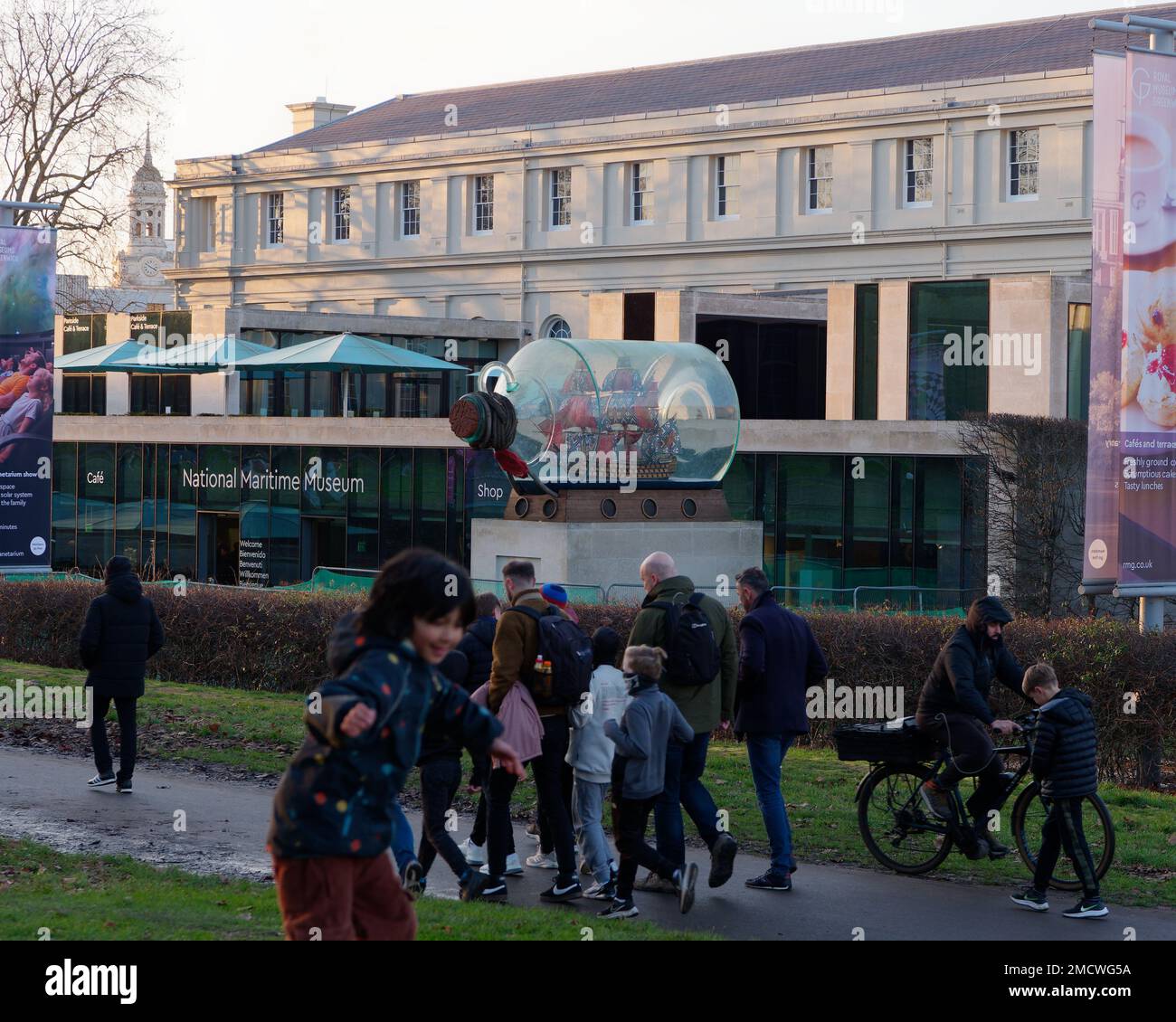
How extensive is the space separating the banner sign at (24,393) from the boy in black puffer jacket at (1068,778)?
1429 centimetres

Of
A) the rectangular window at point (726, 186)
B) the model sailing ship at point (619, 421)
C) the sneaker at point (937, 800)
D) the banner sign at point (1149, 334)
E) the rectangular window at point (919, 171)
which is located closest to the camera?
the sneaker at point (937, 800)

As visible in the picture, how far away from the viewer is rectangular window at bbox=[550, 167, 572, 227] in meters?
65.9

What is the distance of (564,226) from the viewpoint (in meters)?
66.2

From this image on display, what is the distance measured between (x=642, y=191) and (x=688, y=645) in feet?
181

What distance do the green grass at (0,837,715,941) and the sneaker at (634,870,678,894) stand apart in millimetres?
894

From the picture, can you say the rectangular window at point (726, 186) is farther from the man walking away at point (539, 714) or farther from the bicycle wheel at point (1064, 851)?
the man walking away at point (539, 714)

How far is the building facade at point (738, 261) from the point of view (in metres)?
32.9

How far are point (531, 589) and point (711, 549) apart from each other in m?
13.0

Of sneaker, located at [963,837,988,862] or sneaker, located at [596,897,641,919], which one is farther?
sneaker, located at [963,837,988,862]

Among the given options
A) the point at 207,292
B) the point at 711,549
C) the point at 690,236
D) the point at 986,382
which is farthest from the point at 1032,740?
the point at 207,292

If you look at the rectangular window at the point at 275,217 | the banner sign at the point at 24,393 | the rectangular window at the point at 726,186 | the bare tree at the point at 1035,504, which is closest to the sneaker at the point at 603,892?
the banner sign at the point at 24,393

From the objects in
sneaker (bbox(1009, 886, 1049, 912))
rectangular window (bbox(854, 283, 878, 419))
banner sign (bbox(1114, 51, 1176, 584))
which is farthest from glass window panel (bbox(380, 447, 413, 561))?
sneaker (bbox(1009, 886, 1049, 912))

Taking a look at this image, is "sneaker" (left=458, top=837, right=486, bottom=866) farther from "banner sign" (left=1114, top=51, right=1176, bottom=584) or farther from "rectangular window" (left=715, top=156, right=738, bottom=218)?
"rectangular window" (left=715, top=156, right=738, bottom=218)
